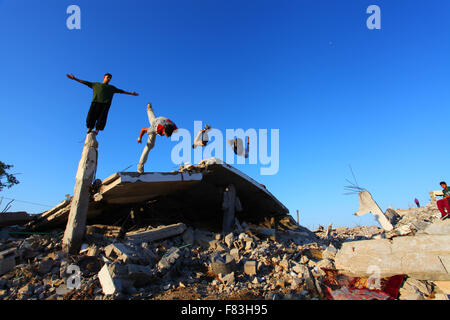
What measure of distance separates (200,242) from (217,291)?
113 inches

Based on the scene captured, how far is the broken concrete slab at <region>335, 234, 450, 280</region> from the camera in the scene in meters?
4.06

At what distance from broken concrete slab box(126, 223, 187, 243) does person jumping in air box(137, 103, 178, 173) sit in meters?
1.89

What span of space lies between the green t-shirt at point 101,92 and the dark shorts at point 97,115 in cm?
10

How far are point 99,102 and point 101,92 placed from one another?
25 centimetres

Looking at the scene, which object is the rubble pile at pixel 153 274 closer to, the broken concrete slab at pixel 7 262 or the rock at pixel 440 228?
the broken concrete slab at pixel 7 262

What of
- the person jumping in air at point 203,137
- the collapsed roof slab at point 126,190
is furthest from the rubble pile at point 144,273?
the person jumping in air at point 203,137

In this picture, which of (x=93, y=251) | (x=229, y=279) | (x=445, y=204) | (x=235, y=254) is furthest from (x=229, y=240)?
(x=445, y=204)

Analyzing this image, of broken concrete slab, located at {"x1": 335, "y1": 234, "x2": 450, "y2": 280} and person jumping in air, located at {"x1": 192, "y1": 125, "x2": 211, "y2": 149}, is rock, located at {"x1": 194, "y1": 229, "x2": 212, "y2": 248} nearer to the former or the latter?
person jumping in air, located at {"x1": 192, "y1": 125, "x2": 211, "y2": 149}

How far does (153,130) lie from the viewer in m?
6.21

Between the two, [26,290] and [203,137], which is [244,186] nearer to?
[203,137]

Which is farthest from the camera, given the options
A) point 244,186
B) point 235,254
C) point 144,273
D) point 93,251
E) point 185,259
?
point 244,186

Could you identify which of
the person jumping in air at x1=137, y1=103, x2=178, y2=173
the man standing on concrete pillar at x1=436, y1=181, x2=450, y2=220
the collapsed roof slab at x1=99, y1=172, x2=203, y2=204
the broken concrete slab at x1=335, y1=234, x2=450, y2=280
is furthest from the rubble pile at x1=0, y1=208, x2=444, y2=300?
the man standing on concrete pillar at x1=436, y1=181, x2=450, y2=220

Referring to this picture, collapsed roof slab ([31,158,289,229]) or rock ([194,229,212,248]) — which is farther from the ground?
collapsed roof slab ([31,158,289,229])

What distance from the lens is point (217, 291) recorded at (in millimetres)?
4504
